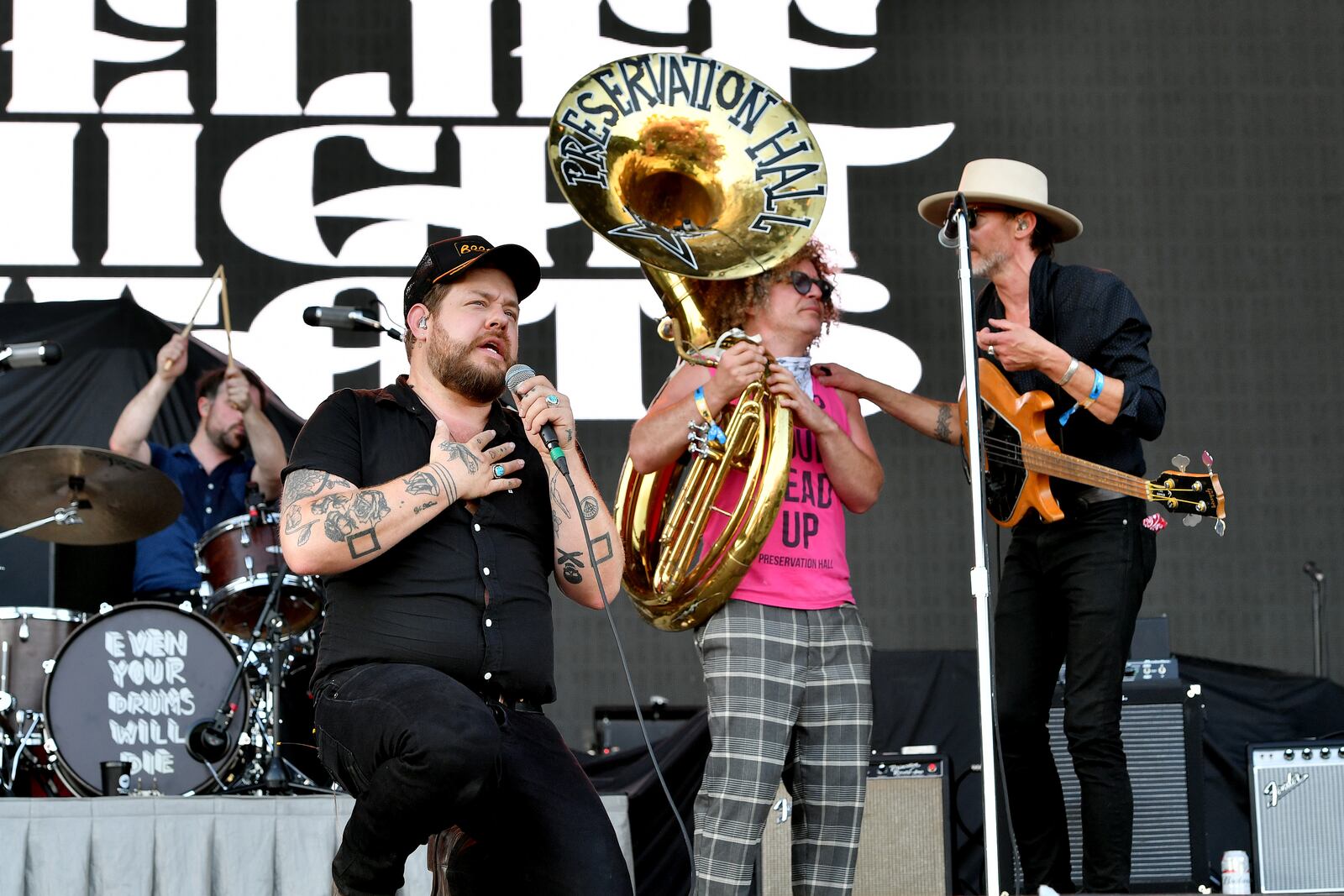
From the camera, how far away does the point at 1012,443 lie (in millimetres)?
4129

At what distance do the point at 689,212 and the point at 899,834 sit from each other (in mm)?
2044

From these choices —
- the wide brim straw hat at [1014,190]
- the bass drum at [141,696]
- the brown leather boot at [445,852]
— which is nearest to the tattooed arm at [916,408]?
the wide brim straw hat at [1014,190]

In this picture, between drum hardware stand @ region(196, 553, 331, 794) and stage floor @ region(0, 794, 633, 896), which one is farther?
drum hardware stand @ region(196, 553, 331, 794)

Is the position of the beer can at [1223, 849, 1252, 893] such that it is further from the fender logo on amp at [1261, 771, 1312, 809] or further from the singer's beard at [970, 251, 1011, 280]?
the singer's beard at [970, 251, 1011, 280]

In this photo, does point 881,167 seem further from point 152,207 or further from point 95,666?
point 95,666

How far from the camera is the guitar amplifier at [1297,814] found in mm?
4820

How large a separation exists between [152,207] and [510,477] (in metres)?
4.33

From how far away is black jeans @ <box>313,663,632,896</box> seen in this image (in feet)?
9.11

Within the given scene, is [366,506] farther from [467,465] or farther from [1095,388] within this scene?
[1095,388]

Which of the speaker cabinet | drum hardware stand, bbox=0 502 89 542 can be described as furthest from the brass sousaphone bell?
drum hardware stand, bbox=0 502 89 542

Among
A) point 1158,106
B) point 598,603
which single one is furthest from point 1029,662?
point 1158,106

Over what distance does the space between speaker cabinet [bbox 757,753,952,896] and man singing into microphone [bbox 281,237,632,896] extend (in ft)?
6.33

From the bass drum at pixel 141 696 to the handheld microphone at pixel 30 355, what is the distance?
1624 millimetres

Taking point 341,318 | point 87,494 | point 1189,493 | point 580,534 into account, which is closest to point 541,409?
point 580,534
